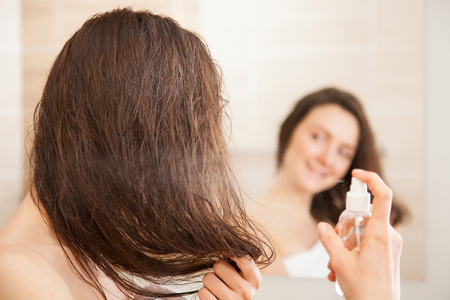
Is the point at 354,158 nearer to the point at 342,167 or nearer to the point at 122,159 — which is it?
the point at 342,167

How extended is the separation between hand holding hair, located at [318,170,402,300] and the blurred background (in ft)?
0.88

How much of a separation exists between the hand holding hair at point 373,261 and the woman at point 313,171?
23cm

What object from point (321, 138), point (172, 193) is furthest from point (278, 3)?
point (172, 193)

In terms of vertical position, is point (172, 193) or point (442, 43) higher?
point (442, 43)

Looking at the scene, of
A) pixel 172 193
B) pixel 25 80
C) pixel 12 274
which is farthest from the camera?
pixel 25 80

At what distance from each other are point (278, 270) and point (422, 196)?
0.37 metres

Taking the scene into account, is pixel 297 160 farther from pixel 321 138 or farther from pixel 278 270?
pixel 278 270

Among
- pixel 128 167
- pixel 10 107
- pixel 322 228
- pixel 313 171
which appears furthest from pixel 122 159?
pixel 10 107

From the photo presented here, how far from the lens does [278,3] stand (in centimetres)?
74

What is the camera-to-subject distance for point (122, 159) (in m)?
0.47

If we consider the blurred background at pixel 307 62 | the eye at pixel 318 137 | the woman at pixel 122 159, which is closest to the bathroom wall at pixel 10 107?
the blurred background at pixel 307 62

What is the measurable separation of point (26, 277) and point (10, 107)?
0.63m

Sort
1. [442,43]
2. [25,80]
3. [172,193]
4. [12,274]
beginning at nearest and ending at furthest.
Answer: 1. [12,274]
2. [172,193]
3. [442,43]
4. [25,80]

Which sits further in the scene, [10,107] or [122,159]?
[10,107]
